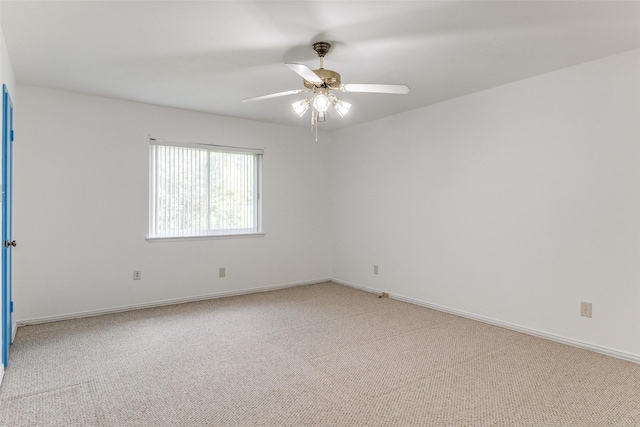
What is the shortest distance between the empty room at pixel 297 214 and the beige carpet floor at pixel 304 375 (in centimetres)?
2

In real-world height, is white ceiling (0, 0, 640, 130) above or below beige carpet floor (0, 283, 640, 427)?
above

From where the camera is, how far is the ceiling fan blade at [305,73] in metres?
2.36

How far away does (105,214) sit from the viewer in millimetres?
4121

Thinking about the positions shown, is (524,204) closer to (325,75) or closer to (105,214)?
(325,75)

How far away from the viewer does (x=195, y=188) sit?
4754mm

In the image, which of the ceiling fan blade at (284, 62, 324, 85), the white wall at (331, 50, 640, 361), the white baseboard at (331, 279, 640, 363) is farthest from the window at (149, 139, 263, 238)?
the ceiling fan blade at (284, 62, 324, 85)

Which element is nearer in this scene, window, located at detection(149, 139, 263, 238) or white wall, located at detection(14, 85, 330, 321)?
white wall, located at detection(14, 85, 330, 321)

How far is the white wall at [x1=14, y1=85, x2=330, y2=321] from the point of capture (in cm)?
374

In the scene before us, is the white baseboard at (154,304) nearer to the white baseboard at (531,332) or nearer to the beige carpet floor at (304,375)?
the beige carpet floor at (304,375)

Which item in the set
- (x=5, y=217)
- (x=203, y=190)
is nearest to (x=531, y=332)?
(x=203, y=190)

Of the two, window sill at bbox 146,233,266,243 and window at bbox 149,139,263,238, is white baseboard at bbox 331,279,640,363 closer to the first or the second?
window sill at bbox 146,233,266,243

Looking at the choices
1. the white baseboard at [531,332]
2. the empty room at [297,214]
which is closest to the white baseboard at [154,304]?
the empty room at [297,214]

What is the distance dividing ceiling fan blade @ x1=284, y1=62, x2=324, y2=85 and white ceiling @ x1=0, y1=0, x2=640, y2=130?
11.8 inches

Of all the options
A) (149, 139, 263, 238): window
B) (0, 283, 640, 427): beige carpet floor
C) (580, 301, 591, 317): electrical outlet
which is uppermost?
(149, 139, 263, 238): window
